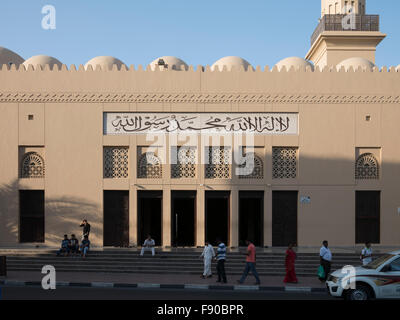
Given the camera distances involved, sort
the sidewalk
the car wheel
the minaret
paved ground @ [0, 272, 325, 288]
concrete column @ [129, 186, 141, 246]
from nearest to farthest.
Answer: the car wheel
the sidewalk
paved ground @ [0, 272, 325, 288]
concrete column @ [129, 186, 141, 246]
the minaret

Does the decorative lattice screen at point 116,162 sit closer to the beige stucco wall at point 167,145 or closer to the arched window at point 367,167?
the beige stucco wall at point 167,145

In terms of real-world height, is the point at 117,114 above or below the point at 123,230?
above

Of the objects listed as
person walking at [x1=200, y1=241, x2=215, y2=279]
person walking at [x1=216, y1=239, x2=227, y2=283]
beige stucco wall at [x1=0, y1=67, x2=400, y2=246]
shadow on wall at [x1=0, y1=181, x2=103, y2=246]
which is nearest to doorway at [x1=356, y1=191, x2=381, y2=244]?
beige stucco wall at [x1=0, y1=67, x2=400, y2=246]

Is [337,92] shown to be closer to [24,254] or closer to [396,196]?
[396,196]

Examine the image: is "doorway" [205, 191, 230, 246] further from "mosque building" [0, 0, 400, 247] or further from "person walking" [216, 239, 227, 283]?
"person walking" [216, 239, 227, 283]

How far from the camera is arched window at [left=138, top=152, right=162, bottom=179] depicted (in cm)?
1855

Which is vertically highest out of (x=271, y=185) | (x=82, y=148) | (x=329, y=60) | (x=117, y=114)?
(x=329, y=60)

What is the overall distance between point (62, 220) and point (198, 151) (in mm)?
5725

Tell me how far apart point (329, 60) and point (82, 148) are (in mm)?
13066

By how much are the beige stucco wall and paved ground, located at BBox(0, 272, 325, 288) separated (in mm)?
3999

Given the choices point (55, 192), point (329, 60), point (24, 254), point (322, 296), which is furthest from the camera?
point (329, 60)
